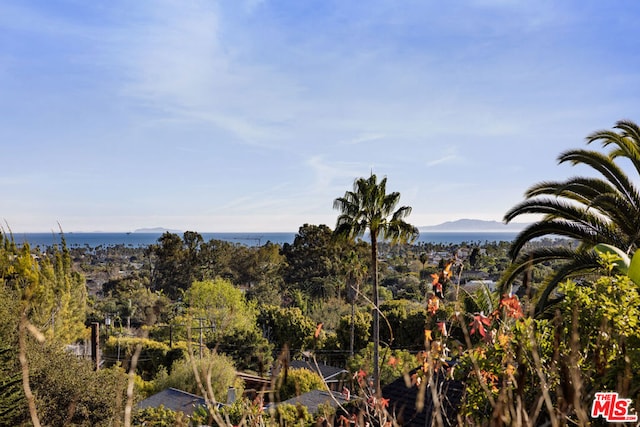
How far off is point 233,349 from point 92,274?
232 feet

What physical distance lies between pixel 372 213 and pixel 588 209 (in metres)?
10.1

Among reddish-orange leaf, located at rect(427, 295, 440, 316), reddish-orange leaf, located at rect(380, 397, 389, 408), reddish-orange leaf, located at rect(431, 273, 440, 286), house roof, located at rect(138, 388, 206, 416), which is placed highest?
reddish-orange leaf, located at rect(431, 273, 440, 286)

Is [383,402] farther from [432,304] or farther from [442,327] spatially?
[432,304]

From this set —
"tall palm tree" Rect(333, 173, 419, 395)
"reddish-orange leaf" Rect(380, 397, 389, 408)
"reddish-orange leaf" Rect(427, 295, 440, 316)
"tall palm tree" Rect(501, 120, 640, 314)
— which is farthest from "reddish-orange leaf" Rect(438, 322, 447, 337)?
"tall palm tree" Rect(333, 173, 419, 395)

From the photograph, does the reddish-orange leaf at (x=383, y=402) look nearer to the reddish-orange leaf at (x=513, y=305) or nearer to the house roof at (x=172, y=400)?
the reddish-orange leaf at (x=513, y=305)

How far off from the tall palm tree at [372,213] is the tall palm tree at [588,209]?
9398 mm

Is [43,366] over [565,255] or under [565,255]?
under

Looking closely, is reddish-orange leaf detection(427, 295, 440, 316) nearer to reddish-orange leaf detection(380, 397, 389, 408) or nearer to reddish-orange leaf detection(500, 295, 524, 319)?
reddish-orange leaf detection(500, 295, 524, 319)

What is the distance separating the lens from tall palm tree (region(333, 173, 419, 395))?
16938mm

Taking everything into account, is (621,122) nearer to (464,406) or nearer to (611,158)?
(611,158)

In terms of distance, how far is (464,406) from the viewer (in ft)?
11.1

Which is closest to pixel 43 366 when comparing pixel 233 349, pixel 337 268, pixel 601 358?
pixel 601 358

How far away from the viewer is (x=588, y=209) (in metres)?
7.20

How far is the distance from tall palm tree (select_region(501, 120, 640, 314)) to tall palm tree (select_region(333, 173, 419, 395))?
9.40m
